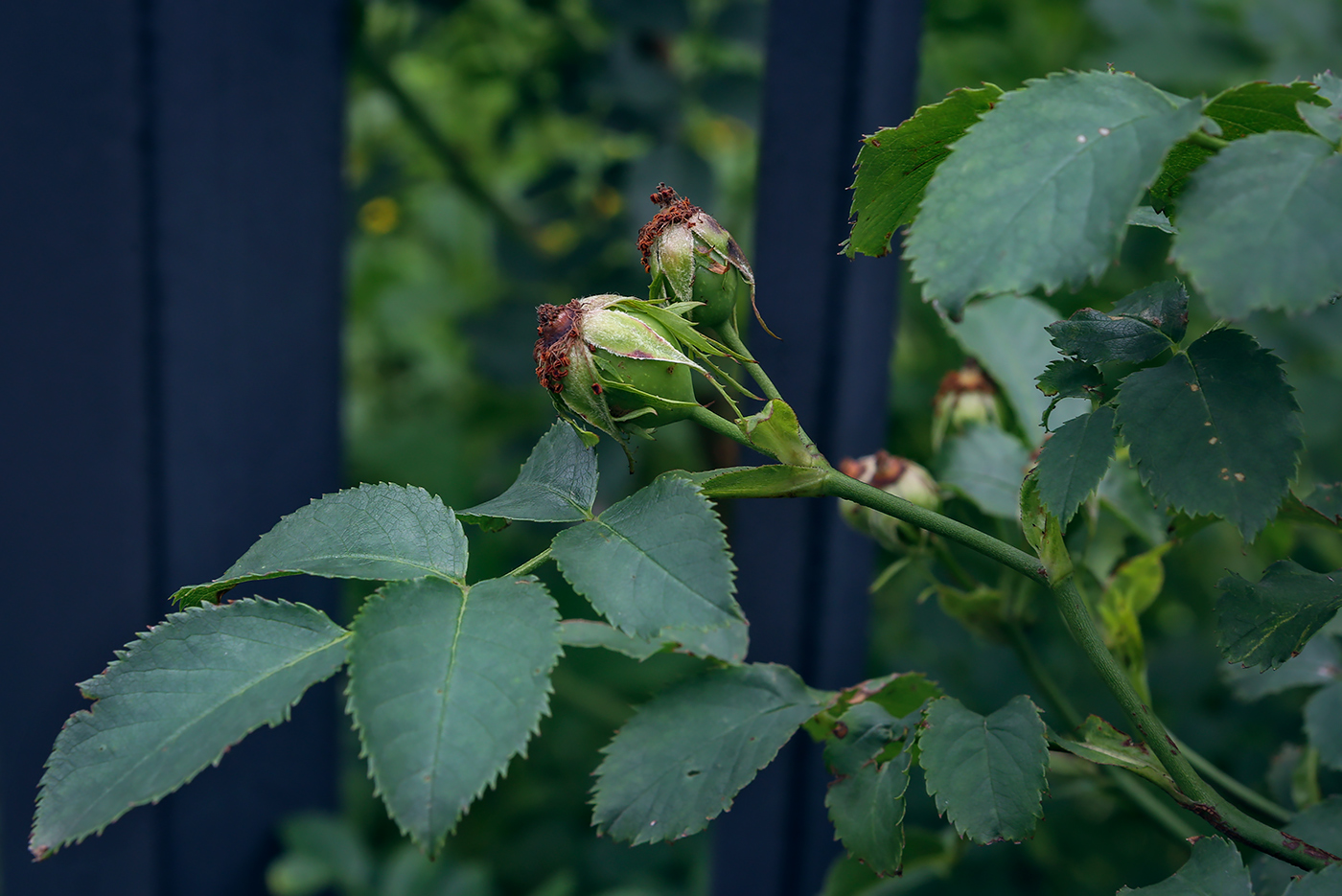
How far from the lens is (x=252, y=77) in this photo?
96cm

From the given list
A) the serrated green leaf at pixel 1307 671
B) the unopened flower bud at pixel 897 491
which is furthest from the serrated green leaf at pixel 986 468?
the serrated green leaf at pixel 1307 671

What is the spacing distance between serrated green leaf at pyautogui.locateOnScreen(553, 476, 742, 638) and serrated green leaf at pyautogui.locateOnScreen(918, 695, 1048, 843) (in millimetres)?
125

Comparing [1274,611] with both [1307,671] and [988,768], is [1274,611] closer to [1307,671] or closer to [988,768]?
[988,768]

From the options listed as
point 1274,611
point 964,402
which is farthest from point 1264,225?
point 964,402

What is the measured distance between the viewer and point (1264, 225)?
0.29m

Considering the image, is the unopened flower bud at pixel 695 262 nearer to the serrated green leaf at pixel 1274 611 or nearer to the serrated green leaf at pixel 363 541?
the serrated green leaf at pixel 363 541

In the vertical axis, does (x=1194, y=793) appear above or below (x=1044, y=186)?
below

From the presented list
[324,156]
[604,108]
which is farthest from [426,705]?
[604,108]

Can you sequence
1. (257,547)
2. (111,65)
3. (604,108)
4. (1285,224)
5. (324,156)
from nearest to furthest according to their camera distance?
(1285,224)
(257,547)
(111,65)
(324,156)
(604,108)

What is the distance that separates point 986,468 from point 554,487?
33 cm

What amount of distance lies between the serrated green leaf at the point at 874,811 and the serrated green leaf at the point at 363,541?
21 centimetres

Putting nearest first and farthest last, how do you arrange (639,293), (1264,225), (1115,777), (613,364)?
(1264,225)
(613,364)
(1115,777)
(639,293)

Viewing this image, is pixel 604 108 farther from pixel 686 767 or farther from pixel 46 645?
pixel 686 767

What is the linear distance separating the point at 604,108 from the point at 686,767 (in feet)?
3.54
